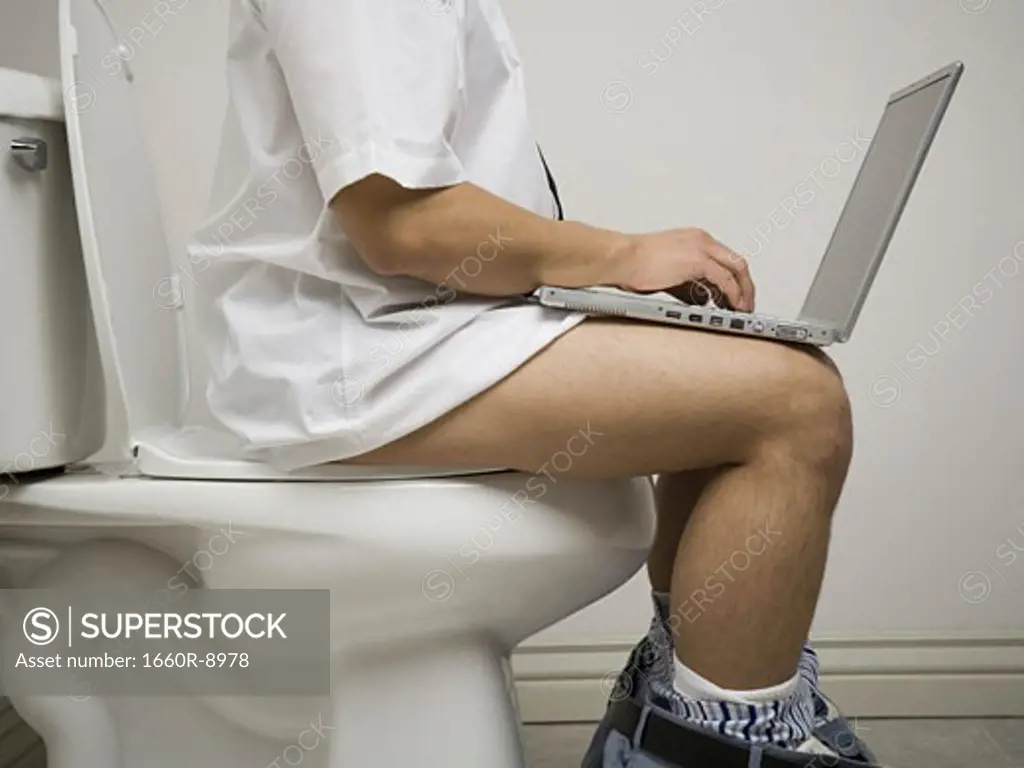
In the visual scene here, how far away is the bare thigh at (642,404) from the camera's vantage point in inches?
23.3

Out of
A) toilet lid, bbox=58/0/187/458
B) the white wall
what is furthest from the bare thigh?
the white wall

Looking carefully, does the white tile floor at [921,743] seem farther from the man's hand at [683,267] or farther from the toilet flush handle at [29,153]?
the toilet flush handle at [29,153]

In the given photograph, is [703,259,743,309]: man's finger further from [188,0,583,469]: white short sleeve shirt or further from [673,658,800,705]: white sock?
[673,658,800,705]: white sock

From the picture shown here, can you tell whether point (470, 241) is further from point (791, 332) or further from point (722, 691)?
point (722, 691)

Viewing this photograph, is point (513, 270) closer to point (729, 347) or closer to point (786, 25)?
point (729, 347)

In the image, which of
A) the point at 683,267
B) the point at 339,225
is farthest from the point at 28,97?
the point at 683,267

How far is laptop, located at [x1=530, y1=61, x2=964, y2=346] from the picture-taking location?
609 millimetres

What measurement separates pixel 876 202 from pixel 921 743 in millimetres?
677

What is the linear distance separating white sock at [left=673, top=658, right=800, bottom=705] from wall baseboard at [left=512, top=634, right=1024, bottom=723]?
577 mm

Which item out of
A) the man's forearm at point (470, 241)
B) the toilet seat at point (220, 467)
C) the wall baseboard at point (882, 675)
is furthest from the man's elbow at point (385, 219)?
the wall baseboard at point (882, 675)

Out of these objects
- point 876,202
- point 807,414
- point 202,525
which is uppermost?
point 876,202

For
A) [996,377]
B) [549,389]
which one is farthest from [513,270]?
[996,377]

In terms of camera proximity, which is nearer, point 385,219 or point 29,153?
point 385,219

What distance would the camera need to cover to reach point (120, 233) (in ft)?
2.63
